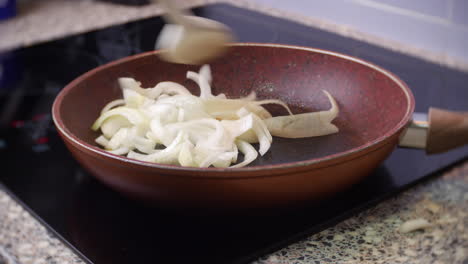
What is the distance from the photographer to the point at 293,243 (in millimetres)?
546

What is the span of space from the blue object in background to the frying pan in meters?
0.85

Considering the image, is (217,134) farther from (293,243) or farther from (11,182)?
(11,182)

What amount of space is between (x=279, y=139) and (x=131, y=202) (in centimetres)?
20

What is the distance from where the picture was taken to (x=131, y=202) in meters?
0.61

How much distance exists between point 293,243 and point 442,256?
0.15 m

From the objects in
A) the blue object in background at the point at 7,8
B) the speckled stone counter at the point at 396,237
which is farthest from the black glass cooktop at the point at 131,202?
the blue object in background at the point at 7,8

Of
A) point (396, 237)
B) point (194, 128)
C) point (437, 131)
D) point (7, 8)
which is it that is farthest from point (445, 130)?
point (7, 8)

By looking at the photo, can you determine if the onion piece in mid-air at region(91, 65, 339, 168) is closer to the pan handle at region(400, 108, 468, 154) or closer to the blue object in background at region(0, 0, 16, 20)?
the pan handle at region(400, 108, 468, 154)

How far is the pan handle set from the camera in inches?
24.1

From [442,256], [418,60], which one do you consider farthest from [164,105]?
[418,60]

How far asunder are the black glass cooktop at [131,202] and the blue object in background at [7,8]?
1.35 ft

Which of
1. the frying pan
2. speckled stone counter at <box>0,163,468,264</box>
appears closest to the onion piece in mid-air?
the frying pan

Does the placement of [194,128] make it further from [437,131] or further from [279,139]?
[437,131]

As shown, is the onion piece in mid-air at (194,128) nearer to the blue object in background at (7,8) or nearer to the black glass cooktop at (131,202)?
the black glass cooktop at (131,202)
